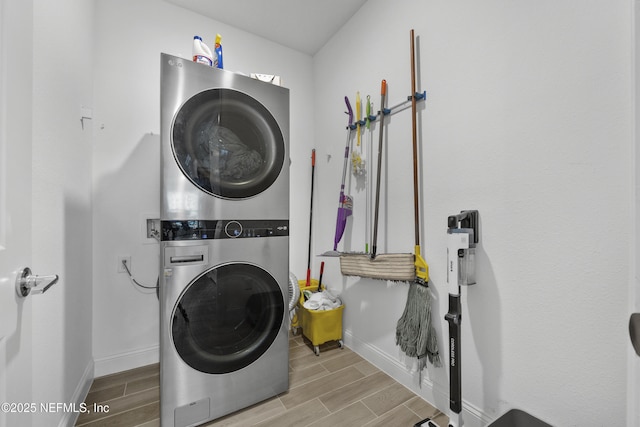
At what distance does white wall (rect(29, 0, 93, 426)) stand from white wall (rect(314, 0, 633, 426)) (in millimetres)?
1714

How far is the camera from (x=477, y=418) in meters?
1.23

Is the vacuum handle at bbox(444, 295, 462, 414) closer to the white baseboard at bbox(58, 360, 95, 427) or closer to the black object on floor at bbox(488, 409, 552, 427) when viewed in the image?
the black object on floor at bbox(488, 409, 552, 427)

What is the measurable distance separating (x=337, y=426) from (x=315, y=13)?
9.03 ft

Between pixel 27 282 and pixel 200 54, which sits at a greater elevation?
pixel 200 54

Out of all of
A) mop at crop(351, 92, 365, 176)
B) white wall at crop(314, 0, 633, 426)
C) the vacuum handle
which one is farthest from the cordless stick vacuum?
mop at crop(351, 92, 365, 176)

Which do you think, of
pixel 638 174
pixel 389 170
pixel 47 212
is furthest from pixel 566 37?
pixel 47 212

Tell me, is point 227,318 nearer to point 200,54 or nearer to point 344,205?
point 344,205

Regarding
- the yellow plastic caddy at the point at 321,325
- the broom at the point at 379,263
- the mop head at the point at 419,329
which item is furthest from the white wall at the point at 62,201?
the mop head at the point at 419,329

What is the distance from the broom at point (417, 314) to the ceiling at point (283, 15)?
0.86 m

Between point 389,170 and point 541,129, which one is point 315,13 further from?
point 541,129

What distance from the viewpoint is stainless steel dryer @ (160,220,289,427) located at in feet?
4.02

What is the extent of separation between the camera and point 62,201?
3.96 feet

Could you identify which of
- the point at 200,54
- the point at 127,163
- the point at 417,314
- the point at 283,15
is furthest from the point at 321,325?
the point at 283,15

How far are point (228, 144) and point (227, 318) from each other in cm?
92
